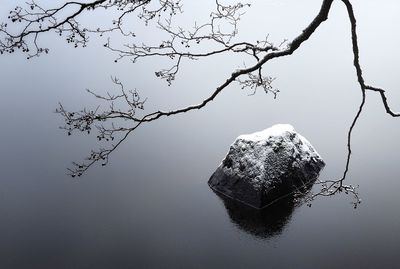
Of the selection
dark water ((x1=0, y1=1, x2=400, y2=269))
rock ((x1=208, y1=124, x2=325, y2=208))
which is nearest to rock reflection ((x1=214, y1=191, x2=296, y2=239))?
dark water ((x1=0, y1=1, x2=400, y2=269))

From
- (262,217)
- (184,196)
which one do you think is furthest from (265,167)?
Result: (184,196)

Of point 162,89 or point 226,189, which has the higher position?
point 162,89

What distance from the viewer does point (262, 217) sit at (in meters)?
26.0

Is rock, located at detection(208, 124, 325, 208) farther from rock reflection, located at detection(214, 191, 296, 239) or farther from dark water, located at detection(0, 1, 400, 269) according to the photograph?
dark water, located at detection(0, 1, 400, 269)

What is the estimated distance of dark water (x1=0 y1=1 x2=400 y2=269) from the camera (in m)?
23.5

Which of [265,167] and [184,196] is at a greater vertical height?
[265,167]

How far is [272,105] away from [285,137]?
94.2ft

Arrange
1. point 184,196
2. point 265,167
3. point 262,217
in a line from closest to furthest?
point 262,217 → point 265,167 → point 184,196

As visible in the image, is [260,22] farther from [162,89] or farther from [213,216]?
[213,216]

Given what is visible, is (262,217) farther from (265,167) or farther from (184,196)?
(184,196)

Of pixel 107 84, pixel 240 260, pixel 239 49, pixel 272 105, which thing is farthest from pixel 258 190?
pixel 107 84

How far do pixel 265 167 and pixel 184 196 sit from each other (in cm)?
686

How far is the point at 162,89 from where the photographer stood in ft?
212

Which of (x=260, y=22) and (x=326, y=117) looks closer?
(x=326, y=117)
